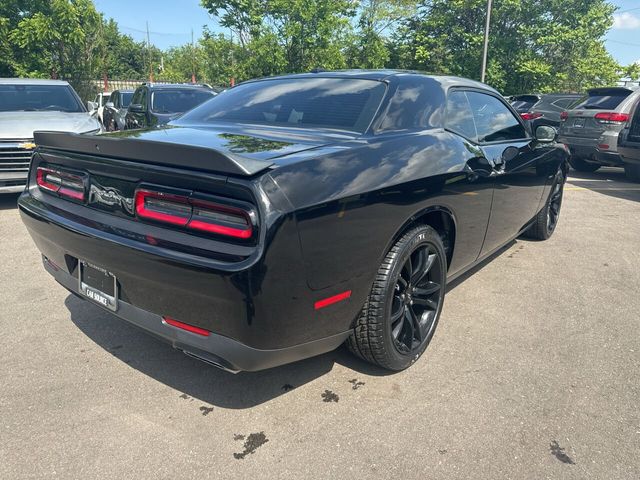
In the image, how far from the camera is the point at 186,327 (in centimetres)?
200

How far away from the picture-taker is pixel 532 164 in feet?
13.1

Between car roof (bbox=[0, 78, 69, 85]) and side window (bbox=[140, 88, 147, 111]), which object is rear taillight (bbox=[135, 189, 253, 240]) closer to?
car roof (bbox=[0, 78, 69, 85])

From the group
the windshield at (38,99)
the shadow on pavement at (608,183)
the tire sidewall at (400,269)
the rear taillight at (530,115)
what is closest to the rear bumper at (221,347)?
the tire sidewall at (400,269)

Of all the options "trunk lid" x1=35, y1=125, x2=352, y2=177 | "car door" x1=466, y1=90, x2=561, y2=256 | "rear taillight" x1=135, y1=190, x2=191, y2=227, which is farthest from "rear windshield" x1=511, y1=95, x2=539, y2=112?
"rear taillight" x1=135, y1=190, x2=191, y2=227

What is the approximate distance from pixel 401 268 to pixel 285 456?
1.01 m

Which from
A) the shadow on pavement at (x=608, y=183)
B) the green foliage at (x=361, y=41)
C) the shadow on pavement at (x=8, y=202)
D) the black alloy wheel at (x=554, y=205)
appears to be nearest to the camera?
the black alloy wheel at (x=554, y=205)

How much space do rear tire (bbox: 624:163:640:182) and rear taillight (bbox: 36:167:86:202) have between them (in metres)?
8.55

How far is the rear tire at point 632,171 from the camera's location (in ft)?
27.0

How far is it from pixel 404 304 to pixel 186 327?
1.19m

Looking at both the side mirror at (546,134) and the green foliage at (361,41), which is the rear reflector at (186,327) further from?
the green foliage at (361,41)

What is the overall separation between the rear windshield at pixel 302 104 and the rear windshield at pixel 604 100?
27.1 ft

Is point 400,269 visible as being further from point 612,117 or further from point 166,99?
point 612,117

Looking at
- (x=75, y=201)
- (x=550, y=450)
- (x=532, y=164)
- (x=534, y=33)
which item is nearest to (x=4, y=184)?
(x=75, y=201)

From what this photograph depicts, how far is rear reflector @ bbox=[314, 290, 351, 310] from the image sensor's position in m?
1.96
